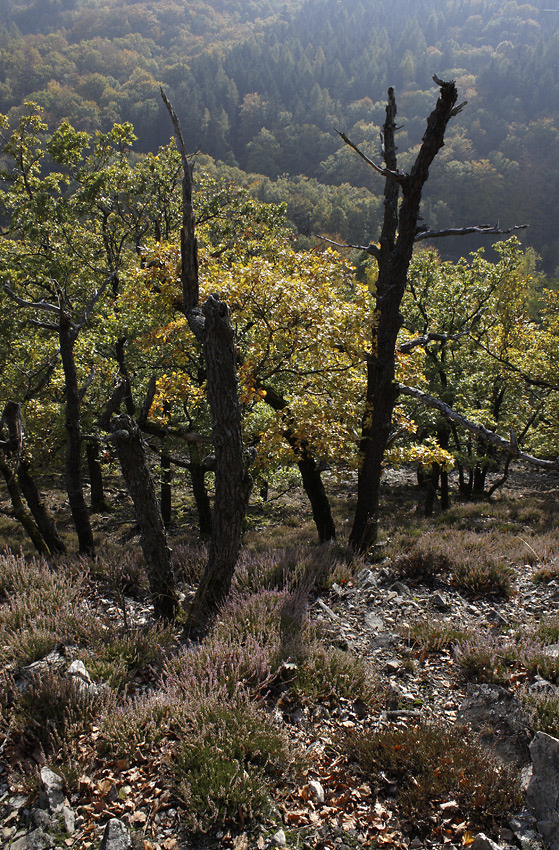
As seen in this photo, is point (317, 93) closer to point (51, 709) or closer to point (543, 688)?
point (543, 688)

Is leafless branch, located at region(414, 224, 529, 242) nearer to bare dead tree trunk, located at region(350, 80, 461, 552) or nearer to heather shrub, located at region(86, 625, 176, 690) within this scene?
bare dead tree trunk, located at region(350, 80, 461, 552)

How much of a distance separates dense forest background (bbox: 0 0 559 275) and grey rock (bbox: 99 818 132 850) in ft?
263

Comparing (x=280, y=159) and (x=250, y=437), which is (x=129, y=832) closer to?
(x=250, y=437)

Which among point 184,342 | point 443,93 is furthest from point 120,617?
point 443,93

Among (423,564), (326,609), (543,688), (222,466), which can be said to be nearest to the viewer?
(543,688)

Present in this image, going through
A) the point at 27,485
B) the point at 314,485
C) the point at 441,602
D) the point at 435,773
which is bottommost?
the point at 435,773

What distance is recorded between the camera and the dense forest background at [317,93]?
96.9m

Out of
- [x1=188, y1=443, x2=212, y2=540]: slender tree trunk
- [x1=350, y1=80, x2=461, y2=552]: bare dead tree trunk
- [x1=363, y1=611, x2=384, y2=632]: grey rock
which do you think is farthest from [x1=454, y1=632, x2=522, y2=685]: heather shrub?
[x1=188, y1=443, x2=212, y2=540]: slender tree trunk

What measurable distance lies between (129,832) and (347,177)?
5055 inches

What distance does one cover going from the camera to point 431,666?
5.67 m

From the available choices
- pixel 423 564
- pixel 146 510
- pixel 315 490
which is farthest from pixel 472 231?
pixel 315 490

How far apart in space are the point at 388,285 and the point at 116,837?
7902mm

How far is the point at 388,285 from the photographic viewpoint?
8539 mm

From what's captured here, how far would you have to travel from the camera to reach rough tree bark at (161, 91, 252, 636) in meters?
5.40
